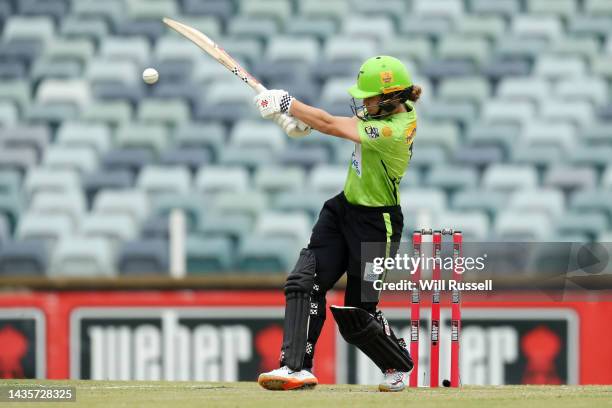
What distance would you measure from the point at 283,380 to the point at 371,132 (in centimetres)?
133

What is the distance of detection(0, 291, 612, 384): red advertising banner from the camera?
10148 mm

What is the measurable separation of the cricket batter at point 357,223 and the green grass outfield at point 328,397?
0.72ft

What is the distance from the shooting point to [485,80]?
1500 cm

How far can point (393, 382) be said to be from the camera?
24.6 ft

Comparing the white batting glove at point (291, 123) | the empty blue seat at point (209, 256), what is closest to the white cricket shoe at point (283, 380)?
the white batting glove at point (291, 123)

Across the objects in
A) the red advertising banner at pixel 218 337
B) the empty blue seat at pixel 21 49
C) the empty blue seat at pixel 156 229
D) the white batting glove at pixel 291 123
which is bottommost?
the red advertising banner at pixel 218 337

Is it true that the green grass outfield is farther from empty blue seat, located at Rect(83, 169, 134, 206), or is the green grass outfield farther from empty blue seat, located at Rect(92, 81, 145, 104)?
empty blue seat, located at Rect(92, 81, 145, 104)

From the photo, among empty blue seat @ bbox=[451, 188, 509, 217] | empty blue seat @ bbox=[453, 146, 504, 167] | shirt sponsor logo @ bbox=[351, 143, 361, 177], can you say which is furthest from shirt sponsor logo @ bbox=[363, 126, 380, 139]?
empty blue seat @ bbox=[453, 146, 504, 167]

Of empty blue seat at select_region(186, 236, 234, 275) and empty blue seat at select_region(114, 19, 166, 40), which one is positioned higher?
empty blue seat at select_region(114, 19, 166, 40)

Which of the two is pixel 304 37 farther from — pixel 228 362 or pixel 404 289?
pixel 404 289

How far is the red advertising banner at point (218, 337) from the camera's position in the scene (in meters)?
10.1

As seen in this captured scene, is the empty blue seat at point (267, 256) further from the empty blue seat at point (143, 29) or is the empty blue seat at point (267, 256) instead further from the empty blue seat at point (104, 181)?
the empty blue seat at point (143, 29)

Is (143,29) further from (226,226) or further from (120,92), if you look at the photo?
(226,226)

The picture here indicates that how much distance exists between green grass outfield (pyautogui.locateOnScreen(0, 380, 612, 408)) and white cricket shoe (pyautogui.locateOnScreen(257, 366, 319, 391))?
82 millimetres
